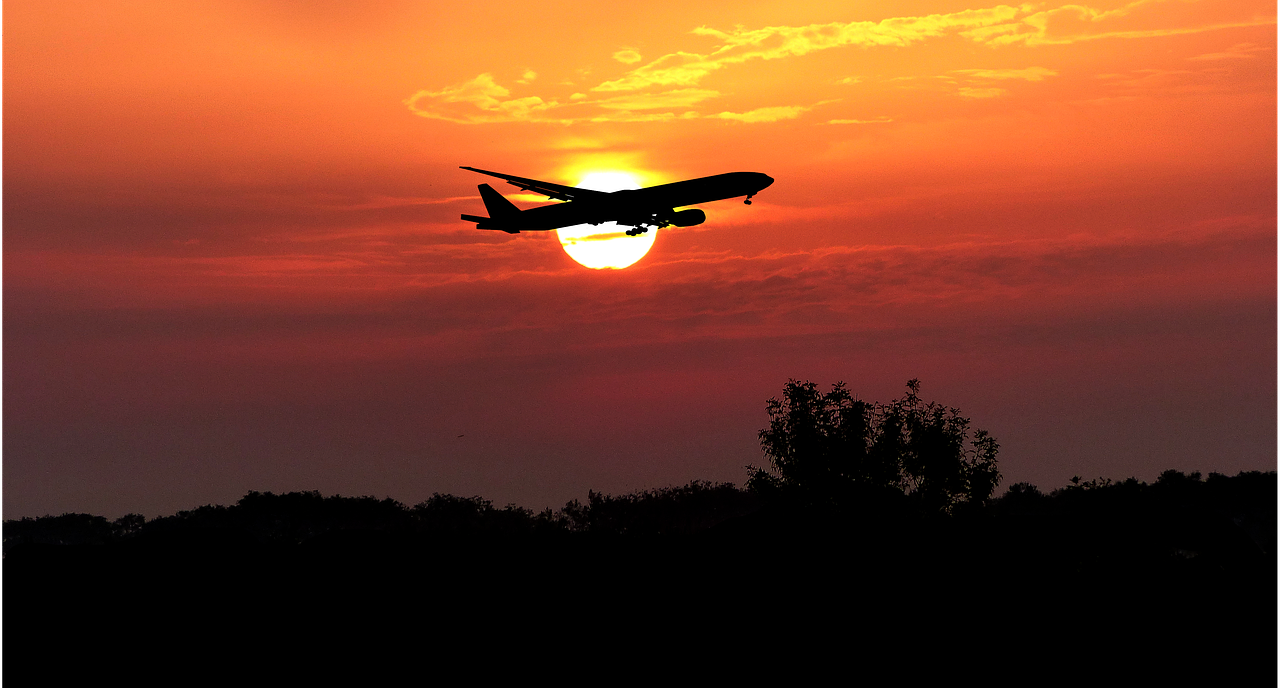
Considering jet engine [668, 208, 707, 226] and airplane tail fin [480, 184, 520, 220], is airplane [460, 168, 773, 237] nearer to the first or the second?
jet engine [668, 208, 707, 226]

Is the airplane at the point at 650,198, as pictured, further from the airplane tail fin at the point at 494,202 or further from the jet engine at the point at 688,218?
the airplane tail fin at the point at 494,202

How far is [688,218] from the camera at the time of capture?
7225 cm

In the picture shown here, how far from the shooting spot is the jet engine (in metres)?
72.0

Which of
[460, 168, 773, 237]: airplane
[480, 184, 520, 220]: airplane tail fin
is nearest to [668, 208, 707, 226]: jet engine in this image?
[460, 168, 773, 237]: airplane

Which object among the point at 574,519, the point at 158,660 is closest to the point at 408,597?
the point at 158,660

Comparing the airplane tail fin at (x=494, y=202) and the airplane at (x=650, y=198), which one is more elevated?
the airplane tail fin at (x=494, y=202)

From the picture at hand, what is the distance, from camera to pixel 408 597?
2402 inches

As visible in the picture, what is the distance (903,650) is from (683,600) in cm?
1168

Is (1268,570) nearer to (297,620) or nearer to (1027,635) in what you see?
(1027,635)

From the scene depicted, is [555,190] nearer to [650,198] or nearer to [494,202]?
[650,198]

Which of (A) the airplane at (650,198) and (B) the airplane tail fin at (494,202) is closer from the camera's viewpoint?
(A) the airplane at (650,198)

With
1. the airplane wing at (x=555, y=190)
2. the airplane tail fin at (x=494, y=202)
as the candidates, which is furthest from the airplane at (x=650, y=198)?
the airplane tail fin at (x=494, y=202)

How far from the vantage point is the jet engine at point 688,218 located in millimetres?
72000

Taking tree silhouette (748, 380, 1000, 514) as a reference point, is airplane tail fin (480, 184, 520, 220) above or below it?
above
